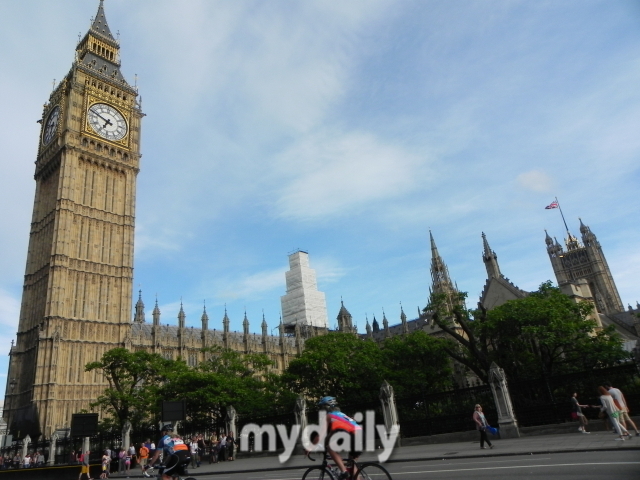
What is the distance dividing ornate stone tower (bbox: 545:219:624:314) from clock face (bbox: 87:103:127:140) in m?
100

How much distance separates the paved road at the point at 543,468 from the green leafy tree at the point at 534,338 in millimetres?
13705

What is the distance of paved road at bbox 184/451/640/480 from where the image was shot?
8398mm

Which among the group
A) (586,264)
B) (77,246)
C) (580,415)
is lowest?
(580,415)

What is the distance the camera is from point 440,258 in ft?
294

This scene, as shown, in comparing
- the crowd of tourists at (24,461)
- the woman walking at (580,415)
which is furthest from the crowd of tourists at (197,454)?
the woman walking at (580,415)

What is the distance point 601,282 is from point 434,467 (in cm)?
11770

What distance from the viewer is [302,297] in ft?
304

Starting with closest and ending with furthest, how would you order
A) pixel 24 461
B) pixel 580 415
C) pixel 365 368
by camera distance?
pixel 580 415
pixel 365 368
pixel 24 461

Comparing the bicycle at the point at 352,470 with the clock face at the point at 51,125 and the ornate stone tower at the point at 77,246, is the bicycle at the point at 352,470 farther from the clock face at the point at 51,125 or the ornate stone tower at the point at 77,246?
the clock face at the point at 51,125

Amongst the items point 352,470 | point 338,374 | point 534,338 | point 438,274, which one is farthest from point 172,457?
point 438,274

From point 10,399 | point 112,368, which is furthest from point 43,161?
point 112,368

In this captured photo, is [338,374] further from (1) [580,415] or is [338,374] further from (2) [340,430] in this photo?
(2) [340,430]

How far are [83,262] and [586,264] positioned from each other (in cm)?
11429

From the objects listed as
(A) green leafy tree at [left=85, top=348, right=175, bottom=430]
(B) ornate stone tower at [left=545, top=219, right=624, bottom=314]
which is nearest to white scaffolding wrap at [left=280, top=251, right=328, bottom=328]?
(A) green leafy tree at [left=85, top=348, right=175, bottom=430]
